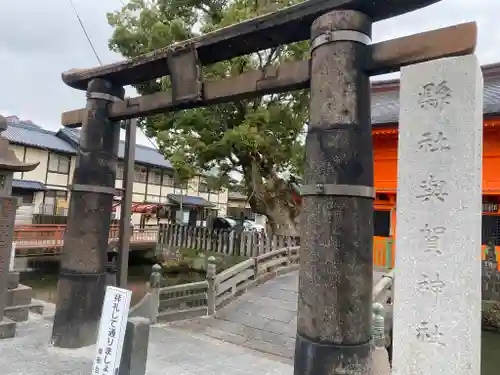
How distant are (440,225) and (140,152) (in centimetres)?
3319

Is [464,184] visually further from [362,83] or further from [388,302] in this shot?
[388,302]

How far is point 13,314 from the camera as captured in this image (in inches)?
267

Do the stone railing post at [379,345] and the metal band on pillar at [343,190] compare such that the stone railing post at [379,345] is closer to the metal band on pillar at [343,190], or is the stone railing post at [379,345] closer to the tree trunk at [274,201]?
the metal band on pillar at [343,190]

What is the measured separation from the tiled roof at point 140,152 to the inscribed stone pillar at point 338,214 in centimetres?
2524

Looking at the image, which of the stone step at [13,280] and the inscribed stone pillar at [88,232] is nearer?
the inscribed stone pillar at [88,232]

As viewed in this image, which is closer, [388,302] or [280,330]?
[280,330]

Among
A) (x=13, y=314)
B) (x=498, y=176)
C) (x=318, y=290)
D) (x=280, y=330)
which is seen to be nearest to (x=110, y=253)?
(x=13, y=314)

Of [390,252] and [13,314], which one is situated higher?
[390,252]

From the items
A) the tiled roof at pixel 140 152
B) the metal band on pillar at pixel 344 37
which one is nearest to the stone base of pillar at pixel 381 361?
the metal band on pillar at pixel 344 37

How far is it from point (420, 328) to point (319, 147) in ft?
5.56

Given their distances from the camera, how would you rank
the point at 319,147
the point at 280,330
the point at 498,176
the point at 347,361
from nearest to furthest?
the point at 347,361 < the point at 319,147 < the point at 280,330 < the point at 498,176

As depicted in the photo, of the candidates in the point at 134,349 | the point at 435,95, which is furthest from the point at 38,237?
the point at 435,95

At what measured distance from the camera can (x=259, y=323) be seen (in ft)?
27.6

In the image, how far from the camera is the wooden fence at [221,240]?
598 inches
